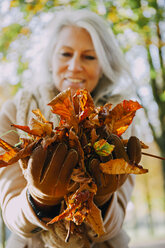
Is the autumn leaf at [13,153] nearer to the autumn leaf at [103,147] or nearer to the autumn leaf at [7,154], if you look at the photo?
the autumn leaf at [7,154]

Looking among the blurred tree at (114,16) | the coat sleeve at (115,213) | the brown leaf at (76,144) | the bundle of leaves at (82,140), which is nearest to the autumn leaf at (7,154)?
the bundle of leaves at (82,140)

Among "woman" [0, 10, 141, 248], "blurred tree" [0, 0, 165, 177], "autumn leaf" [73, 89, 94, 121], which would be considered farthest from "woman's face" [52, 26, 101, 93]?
"blurred tree" [0, 0, 165, 177]

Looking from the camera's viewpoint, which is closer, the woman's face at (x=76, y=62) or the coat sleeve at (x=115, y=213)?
the coat sleeve at (x=115, y=213)

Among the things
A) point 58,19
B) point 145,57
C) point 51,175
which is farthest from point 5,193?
point 145,57

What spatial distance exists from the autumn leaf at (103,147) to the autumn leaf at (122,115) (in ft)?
0.20

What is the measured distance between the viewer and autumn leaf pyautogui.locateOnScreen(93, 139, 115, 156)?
1.96 feet

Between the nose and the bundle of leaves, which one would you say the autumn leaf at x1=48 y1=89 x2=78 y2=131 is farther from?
the nose

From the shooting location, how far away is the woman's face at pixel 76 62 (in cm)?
127

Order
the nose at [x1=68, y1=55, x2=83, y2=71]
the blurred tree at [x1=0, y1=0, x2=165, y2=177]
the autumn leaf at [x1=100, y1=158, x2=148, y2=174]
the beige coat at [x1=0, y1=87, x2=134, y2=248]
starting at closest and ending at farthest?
the autumn leaf at [x1=100, y1=158, x2=148, y2=174] < the beige coat at [x1=0, y1=87, x2=134, y2=248] < the nose at [x1=68, y1=55, x2=83, y2=71] < the blurred tree at [x1=0, y1=0, x2=165, y2=177]

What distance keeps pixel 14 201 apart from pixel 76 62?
2.20ft

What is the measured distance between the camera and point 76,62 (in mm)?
1262

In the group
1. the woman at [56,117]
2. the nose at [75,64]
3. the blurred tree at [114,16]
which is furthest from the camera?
the blurred tree at [114,16]

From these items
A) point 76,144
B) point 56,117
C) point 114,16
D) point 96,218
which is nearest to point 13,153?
point 76,144

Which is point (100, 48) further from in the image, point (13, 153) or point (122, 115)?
point (13, 153)
